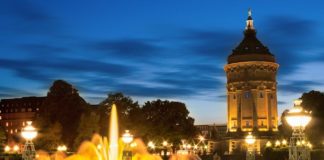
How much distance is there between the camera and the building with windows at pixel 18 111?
538 feet

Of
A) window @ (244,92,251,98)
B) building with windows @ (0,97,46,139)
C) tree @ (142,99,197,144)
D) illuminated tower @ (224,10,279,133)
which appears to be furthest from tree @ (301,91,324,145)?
building with windows @ (0,97,46,139)

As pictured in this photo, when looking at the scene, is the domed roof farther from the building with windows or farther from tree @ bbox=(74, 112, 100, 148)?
tree @ bbox=(74, 112, 100, 148)

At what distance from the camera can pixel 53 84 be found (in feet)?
289

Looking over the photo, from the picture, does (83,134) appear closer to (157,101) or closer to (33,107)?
(157,101)

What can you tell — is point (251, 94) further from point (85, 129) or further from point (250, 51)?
point (85, 129)

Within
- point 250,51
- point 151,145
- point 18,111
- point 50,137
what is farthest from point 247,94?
point 18,111

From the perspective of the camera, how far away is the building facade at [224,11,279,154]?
134 m

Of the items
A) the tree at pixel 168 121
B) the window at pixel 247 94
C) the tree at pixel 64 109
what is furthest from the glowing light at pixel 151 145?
the window at pixel 247 94

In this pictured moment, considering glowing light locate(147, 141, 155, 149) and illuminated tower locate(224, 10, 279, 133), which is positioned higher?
illuminated tower locate(224, 10, 279, 133)

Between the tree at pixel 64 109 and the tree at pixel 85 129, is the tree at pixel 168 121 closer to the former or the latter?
the tree at pixel 64 109

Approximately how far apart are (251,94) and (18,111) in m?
67.3

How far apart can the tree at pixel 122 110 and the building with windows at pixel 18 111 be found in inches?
2835

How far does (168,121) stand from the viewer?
101688 millimetres

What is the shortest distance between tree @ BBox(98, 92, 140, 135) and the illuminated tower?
148ft
